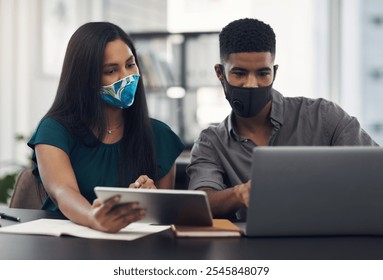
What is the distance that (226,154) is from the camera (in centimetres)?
191

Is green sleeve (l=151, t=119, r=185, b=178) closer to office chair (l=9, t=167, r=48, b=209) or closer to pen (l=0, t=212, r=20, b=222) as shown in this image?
office chair (l=9, t=167, r=48, b=209)

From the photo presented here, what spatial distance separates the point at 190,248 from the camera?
1.22 meters

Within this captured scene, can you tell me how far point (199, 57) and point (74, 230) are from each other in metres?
3.18

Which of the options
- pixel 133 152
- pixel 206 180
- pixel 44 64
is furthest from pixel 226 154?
pixel 44 64

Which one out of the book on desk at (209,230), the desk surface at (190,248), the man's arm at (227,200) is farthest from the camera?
the man's arm at (227,200)

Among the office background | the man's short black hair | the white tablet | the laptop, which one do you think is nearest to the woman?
the man's short black hair

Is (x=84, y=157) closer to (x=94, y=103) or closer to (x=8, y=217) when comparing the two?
(x=94, y=103)

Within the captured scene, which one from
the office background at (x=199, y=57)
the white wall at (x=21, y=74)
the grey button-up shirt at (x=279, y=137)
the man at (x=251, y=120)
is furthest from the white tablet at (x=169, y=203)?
the white wall at (x=21, y=74)

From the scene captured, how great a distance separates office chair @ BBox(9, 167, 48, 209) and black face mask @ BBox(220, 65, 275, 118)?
0.73 metres

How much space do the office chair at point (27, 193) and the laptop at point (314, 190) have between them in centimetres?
101

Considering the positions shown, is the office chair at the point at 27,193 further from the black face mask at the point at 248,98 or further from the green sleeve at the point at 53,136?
the black face mask at the point at 248,98

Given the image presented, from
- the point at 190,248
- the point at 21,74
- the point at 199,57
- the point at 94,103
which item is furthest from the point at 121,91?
the point at 21,74

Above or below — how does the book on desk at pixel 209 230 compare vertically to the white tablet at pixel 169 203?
below

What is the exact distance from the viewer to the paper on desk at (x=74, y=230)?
4.42ft
